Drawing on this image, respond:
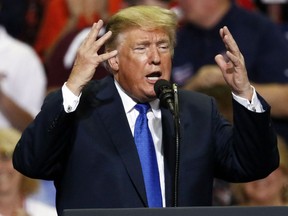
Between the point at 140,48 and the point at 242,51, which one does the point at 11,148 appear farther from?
the point at 140,48

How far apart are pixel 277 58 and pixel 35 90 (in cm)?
128

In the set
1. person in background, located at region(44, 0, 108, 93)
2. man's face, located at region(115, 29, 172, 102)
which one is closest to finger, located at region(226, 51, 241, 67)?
man's face, located at region(115, 29, 172, 102)

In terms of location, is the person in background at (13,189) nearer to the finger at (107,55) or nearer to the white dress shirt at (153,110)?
the white dress shirt at (153,110)

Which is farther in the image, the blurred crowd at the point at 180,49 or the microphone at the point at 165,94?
the blurred crowd at the point at 180,49

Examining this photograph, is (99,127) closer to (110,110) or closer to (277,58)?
(110,110)

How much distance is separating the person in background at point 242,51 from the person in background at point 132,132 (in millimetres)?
1759

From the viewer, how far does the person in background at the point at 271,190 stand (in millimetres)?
4973

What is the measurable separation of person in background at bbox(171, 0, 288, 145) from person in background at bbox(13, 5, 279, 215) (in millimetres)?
1759

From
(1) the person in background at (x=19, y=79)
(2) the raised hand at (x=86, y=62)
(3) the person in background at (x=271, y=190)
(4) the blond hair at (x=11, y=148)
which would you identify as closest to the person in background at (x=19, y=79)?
(1) the person in background at (x=19, y=79)

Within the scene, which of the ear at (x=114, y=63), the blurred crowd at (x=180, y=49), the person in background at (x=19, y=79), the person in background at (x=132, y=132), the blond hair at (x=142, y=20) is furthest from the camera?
the person in background at (x=19, y=79)

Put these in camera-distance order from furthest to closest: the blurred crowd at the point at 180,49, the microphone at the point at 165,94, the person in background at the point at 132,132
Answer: the blurred crowd at the point at 180,49 → the person in background at the point at 132,132 → the microphone at the point at 165,94

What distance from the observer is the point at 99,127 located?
342 centimetres

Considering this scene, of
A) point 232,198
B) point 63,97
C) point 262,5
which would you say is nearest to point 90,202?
point 63,97

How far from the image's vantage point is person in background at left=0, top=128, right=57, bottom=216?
4.90 m
